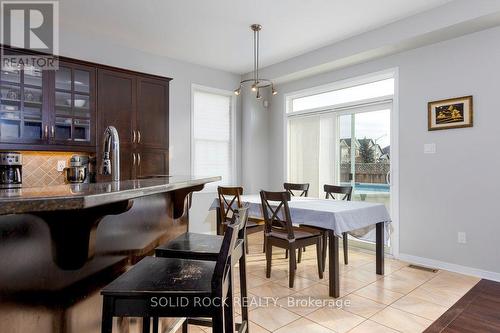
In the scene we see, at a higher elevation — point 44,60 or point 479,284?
point 44,60

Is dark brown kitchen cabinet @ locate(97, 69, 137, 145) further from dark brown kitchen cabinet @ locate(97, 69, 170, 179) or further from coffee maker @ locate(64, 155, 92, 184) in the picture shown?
coffee maker @ locate(64, 155, 92, 184)

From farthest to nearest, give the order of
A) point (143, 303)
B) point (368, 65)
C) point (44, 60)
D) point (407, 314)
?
1. point (368, 65)
2. point (44, 60)
3. point (407, 314)
4. point (143, 303)

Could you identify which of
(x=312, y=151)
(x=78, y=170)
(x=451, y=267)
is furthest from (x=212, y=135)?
(x=451, y=267)

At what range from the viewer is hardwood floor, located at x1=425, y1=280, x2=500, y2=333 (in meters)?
2.19

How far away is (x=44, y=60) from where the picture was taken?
315 centimetres

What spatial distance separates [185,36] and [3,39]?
196cm

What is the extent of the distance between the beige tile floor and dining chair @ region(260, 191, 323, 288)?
21 cm

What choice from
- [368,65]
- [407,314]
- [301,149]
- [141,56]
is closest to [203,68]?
[141,56]

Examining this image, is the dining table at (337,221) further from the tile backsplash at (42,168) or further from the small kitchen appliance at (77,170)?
the tile backsplash at (42,168)

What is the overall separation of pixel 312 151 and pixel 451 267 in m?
2.43

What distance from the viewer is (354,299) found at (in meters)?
2.67

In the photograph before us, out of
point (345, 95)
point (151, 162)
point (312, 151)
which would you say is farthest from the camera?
point (312, 151)

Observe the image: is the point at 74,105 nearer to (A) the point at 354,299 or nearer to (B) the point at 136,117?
(B) the point at 136,117

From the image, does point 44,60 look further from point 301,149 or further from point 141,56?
point 301,149
